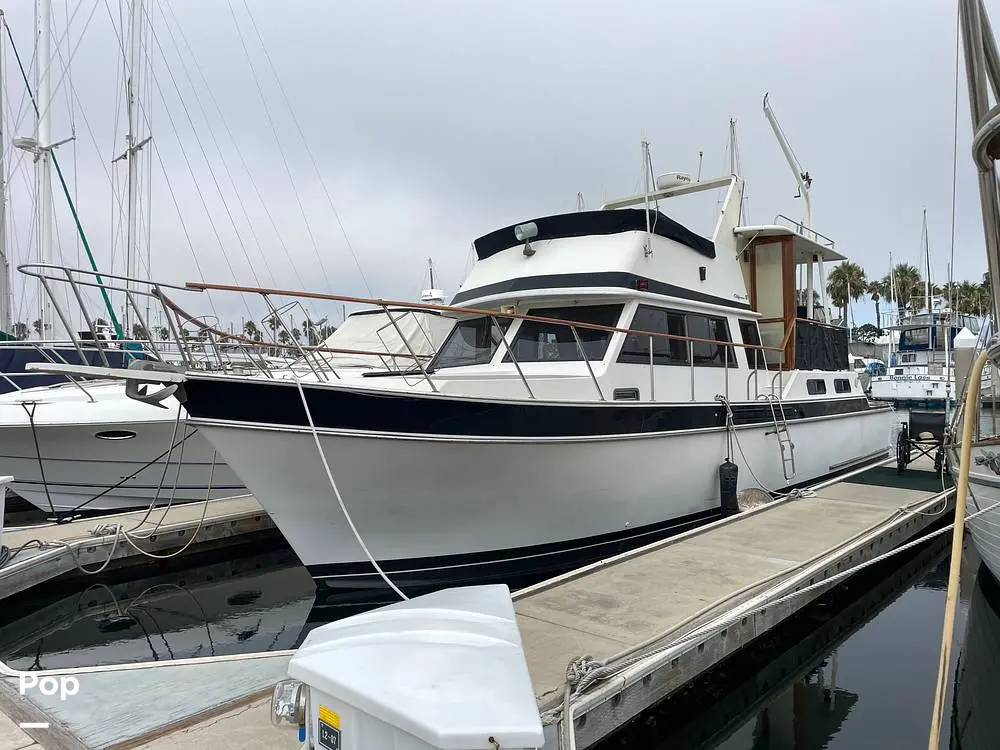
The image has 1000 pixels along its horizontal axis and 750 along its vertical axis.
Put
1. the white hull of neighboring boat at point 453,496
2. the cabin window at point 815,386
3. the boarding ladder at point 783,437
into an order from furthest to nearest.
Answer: the cabin window at point 815,386 < the boarding ladder at point 783,437 < the white hull of neighboring boat at point 453,496

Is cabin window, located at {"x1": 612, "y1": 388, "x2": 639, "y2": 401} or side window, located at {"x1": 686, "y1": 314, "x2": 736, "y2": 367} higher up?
side window, located at {"x1": 686, "y1": 314, "x2": 736, "y2": 367}

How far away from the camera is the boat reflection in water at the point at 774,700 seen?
4.48 m

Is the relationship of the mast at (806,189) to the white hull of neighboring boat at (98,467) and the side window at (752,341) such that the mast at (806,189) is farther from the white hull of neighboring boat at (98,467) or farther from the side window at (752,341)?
the white hull of neighboring boat at (98,467)

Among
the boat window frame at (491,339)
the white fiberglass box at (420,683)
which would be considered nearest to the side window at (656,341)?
the boat window frame at (491,339)

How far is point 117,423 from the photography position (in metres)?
9.94

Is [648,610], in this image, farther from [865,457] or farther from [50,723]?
[865,457]

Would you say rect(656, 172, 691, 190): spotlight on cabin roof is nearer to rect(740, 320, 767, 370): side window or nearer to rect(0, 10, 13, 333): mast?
rect(740, 320, 767, 370): side window

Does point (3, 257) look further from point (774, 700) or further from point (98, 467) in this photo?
point (774, 700)

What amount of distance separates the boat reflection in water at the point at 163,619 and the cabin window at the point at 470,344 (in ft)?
9.87

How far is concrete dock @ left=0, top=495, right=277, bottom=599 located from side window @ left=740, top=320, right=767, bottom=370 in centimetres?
681

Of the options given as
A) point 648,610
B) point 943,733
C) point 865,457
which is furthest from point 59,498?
point 865,457

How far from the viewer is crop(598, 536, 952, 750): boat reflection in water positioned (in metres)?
4.48

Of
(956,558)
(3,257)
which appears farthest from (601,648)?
(3,257)

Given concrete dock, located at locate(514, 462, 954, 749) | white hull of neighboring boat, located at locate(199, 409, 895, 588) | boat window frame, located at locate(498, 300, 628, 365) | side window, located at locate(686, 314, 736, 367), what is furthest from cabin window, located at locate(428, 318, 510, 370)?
concrete dock, located at locate(514, 462, 954, 749)
